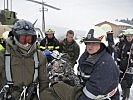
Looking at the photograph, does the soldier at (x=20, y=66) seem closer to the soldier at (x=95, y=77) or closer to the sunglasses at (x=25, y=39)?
the sunglasses at (x=25, y=39)

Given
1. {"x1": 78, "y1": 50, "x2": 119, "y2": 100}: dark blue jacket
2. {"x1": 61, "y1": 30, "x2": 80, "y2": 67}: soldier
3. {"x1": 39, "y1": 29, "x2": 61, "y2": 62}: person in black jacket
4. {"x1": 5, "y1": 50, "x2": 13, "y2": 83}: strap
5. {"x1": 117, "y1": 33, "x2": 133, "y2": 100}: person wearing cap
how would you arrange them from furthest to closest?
1. {"x1": 61, "y1": 30, "x2": 80, "y2": 67}: soldier
2. {"x1": 39, "y1": 29, "x2": 61, "y2": 62}: person in black jacket
3. {"x1": 117, "y1": 33, "x2": 133, "y2": 100}: person wearing cap
4. {"x1": 5, "y1": 50, "x2": 13, "y2": 83}: strap
5. {"x1": 78, "y1": 50, "x2": 119, "y2": 100}: dark blue jacket

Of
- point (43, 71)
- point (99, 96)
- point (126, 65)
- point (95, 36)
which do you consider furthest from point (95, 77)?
point (126, 65)

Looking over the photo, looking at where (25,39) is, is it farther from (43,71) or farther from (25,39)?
(43,71)

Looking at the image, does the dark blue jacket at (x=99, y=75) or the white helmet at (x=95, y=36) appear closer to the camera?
the dark blue jacket at (x=99, y=75)

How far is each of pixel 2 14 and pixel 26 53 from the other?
431 inches

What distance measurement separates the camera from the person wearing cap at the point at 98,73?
2.66 meters

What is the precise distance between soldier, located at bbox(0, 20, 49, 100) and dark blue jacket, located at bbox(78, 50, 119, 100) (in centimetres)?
66

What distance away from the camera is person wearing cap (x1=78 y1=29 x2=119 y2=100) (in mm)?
2662

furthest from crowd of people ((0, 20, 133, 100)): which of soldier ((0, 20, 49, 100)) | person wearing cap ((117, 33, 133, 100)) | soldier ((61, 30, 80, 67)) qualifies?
soldier ((61, 30, 80, 67))

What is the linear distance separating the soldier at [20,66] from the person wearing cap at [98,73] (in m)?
0.59

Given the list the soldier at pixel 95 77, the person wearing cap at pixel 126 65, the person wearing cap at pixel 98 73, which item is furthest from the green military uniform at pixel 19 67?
the person wearing cap at pixel 126 65

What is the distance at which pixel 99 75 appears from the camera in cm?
267

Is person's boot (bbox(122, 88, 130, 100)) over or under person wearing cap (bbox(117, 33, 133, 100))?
under

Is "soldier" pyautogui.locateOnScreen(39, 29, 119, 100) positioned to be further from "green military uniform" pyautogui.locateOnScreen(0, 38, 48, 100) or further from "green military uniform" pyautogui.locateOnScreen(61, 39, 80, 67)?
"green military uniform" pyautogui.locateOnScreen(61, 39, 80, 67)
